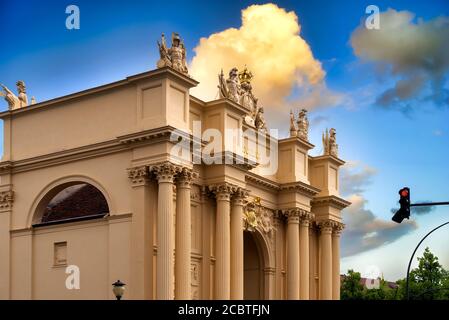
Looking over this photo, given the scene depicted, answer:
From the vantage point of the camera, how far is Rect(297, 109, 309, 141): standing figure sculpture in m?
50.4

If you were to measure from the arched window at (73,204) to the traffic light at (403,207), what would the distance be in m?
17.6

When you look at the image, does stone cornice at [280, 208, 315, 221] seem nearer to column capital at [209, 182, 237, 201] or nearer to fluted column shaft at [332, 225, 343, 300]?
fluted column shaft at [332, 225, 343, 300]

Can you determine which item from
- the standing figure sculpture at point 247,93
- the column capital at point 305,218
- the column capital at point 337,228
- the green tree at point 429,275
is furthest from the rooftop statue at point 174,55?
the green tree at point 429,275

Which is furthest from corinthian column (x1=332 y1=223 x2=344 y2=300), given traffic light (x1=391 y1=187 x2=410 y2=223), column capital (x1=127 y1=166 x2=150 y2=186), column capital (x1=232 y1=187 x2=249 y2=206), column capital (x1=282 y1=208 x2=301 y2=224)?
traffic light (x1=391 y1=187 x2=410 y2=223)

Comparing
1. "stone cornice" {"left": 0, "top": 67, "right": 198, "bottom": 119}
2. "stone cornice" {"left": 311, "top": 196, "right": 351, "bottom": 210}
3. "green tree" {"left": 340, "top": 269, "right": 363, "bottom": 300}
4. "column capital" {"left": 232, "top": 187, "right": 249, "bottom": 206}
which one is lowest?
"green tree" {"left": 340, "top": 269, "right": 363, "bottom": 300}

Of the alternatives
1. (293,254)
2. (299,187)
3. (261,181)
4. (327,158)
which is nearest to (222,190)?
(261,181)

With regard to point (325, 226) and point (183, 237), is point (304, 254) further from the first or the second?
point (183, 237)

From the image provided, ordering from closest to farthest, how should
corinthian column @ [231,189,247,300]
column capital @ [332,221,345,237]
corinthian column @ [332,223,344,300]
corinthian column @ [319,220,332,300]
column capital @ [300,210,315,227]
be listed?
1. corinthian column @ [231,189,247,300]
2. column capital @ [300,210,315,227]
3. corinthian column @ [319,220,332,300]
4. corinthian column @ [332,223,344,300]
5. column capital @ [332,221,345,237]

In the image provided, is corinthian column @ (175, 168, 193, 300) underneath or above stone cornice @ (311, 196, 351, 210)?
underneath

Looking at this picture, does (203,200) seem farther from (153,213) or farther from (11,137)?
(11,137)

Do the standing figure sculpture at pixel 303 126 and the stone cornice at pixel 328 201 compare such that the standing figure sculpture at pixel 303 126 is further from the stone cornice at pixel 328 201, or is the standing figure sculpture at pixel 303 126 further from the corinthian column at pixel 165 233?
the corinthian column at pixel 165 233

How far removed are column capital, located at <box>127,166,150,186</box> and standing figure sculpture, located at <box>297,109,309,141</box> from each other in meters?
15.6

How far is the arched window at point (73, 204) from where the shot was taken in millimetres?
39656
